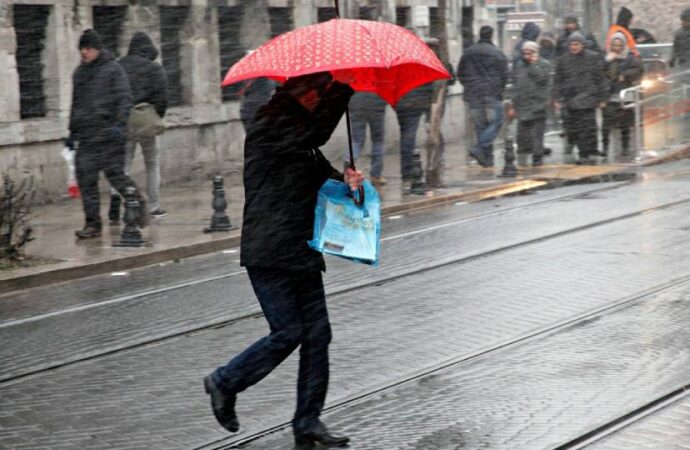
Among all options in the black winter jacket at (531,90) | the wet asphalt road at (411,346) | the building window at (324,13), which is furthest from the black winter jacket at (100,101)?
the building window at (324,13)

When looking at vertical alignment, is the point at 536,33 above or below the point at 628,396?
above

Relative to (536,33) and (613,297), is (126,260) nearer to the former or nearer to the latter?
(613,297)

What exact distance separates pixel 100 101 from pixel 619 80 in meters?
9.73

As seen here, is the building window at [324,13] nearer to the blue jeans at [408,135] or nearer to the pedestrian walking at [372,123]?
the pedestrian walking at [372,123]

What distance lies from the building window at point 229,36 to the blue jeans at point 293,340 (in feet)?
51.4

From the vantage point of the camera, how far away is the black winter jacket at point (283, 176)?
19.6ft

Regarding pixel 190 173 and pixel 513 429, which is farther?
pixel 190 173

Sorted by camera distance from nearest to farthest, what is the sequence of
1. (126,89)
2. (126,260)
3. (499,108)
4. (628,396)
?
1. (628,396)
2. (126,260)
3. (126,89)
4. (499,108)

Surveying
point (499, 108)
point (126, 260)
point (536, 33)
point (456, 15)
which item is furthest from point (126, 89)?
point (456, 15)

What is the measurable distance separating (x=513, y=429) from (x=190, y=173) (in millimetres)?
14136

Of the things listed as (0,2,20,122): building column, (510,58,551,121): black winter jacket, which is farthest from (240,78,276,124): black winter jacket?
(510,58,551,121): black winter jacket

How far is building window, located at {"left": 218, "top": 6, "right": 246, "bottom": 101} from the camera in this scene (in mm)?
21750

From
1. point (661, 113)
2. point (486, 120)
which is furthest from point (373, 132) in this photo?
point (661, 113)

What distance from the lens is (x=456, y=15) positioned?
2755 centimetres
